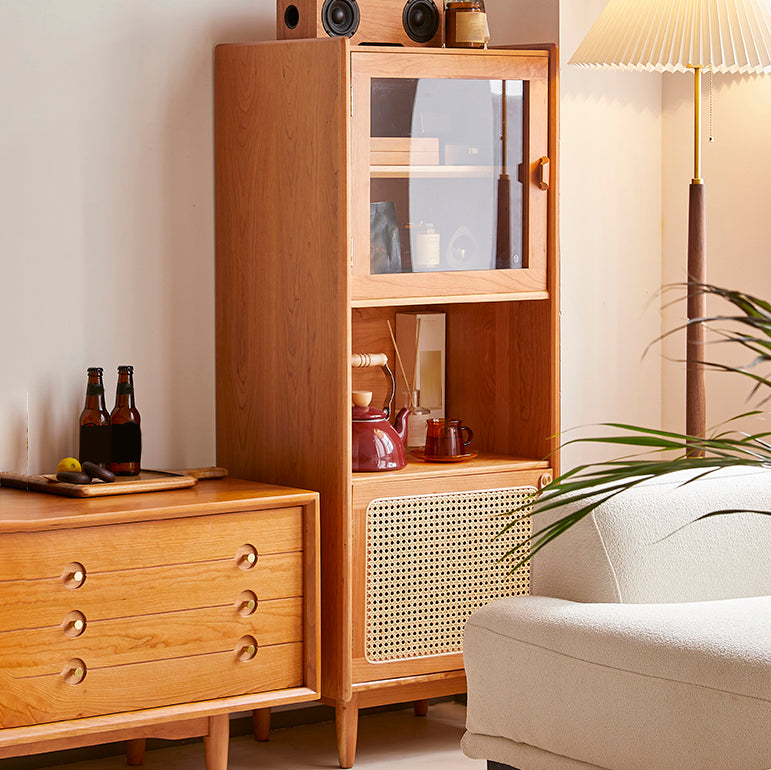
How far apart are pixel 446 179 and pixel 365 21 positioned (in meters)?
0.40

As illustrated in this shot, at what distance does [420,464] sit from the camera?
299 centimetres

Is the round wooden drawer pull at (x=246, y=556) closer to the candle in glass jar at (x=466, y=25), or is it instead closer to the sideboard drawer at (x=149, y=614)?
the sideboard drawer at (x=149, y=614)

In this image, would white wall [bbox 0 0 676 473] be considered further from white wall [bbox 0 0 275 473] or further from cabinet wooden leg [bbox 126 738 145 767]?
cabinet wooden leg [bbox 126 738 145 767]

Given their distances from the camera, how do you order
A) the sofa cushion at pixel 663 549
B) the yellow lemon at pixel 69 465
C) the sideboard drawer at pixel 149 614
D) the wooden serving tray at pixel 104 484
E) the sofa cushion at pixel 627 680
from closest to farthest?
the sofa cushion at pixel 627 680
the sofa cushion at pixel 663 549
the sideboard drawer at pixel 149 614
the wooden serving tray at pixel 104 484
the yellow lemon at pixel 69 465

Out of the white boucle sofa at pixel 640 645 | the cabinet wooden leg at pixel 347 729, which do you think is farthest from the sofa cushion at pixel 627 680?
the cabinet wooden leg at pixel 347 729

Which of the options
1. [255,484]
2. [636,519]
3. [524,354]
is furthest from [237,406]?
[636,519]

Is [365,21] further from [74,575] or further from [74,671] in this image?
[74,671]

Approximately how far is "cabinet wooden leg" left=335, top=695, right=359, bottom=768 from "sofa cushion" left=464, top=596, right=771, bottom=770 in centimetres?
73

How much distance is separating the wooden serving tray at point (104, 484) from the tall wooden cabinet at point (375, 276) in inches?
10.9

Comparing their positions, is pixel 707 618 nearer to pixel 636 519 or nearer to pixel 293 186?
pixel 636 519

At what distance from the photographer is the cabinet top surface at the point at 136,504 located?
2354mm

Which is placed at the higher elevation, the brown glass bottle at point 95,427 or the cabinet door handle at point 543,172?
Answer: the cabinet door handle at point 543,172

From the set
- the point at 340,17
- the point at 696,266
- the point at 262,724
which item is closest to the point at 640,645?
the point at 696,266

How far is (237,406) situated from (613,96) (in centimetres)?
127
